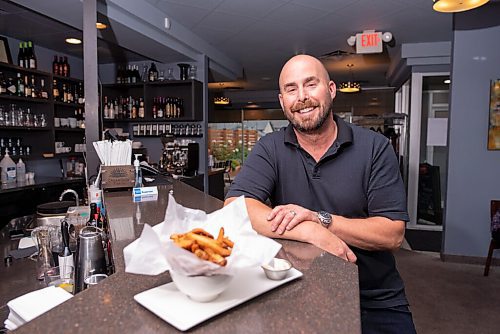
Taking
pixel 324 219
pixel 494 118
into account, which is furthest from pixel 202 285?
pixel 494 118

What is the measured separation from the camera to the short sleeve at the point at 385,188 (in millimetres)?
1463

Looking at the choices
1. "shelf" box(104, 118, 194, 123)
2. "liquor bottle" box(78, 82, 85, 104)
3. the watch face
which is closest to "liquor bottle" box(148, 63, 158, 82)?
"shelf" box(104, 118, 194, 123)

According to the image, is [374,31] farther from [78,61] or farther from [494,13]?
[78,61]

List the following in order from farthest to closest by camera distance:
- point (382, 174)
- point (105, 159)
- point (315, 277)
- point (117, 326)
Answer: point (105, 159), point (382, 174), point (315, 277), point (117, 326)

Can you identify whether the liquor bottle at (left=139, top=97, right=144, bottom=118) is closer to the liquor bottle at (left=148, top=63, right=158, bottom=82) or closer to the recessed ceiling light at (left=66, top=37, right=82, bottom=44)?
the liquor bottle at (left=148, top=63, right=158, bottom=82)

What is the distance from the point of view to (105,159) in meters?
2.42

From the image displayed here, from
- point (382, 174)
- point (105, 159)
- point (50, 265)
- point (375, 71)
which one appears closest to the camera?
point (382, 174)

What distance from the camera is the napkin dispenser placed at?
237 centimetres

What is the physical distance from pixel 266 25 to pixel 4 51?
299 cm

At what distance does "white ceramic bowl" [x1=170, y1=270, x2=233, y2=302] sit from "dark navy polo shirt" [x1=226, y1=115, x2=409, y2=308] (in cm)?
86

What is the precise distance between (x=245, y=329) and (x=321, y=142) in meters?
1.11

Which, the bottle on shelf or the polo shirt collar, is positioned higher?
the polo shirt collar

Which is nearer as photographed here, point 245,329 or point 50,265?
point 245,329

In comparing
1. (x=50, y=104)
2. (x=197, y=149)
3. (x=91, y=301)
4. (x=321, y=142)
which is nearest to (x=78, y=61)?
(x=50, y=104)
